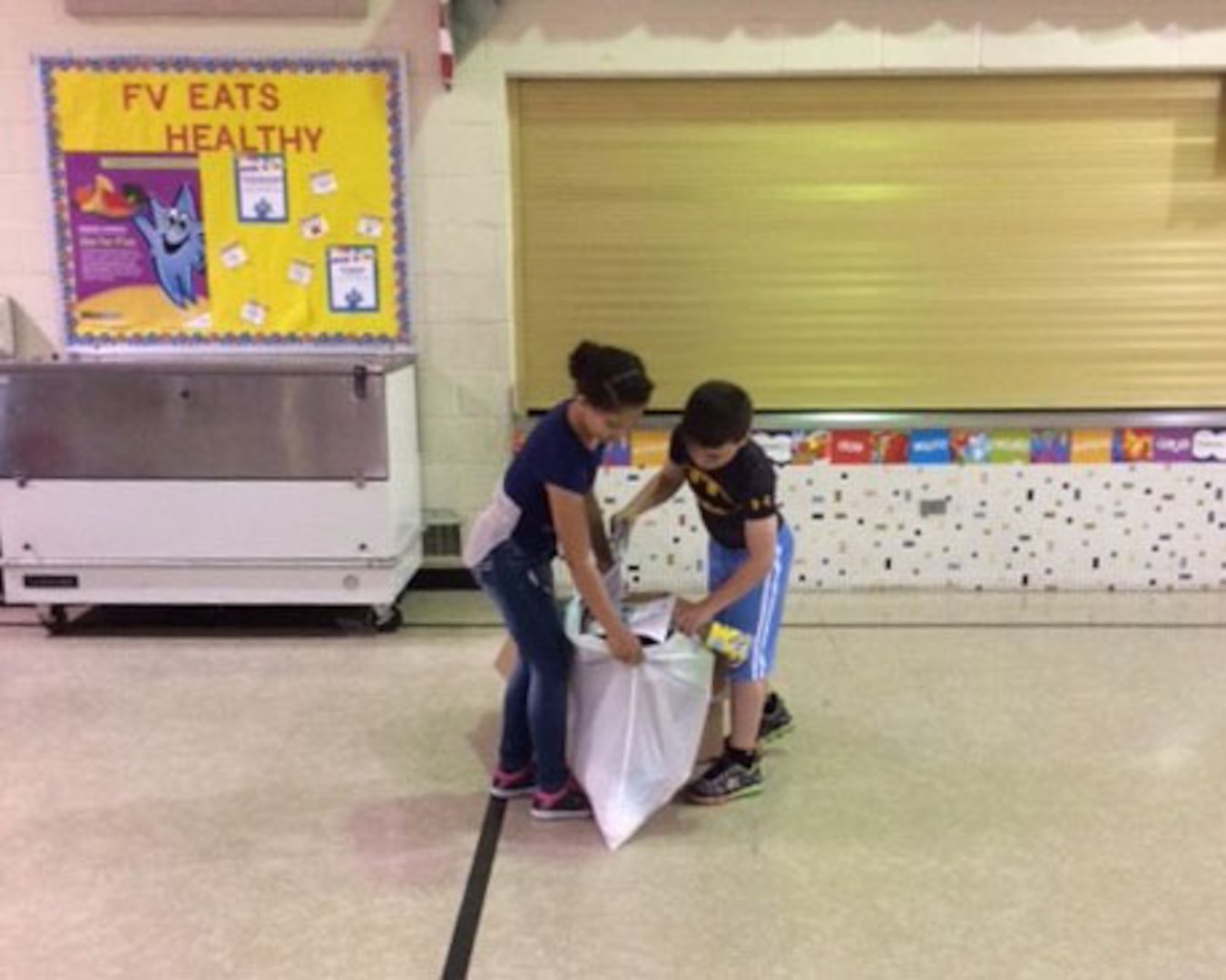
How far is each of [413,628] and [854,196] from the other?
2.45 meters

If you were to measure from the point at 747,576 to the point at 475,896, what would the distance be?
0.96 m

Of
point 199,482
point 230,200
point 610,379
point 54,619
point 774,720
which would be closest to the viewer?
point 610,379

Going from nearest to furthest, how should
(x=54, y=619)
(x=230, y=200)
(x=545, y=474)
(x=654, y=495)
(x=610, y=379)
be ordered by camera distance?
(x=610, y=379) → (x=545, y=474) → (x=654, y=495) → (x=54, y=619) → (x=230, y=200)

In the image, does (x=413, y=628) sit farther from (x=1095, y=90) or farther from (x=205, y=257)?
(x=1095, y=90)

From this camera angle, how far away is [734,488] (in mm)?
2723

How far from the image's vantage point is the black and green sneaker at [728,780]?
2.94 metres

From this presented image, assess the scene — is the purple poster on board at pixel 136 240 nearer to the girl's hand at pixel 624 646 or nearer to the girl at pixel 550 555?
the girl at pixel 550 555

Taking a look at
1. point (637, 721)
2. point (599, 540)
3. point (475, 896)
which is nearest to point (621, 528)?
point (599, 540)

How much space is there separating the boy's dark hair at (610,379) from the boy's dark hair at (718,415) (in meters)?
0.14

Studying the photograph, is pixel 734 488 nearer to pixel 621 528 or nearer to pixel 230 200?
pixel 621 528

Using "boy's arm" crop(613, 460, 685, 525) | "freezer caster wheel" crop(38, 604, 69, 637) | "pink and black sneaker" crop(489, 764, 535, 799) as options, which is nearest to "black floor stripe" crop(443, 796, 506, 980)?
"pink and black sneaker" crop(489, 764, 535, 799)

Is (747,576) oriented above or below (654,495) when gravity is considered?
below

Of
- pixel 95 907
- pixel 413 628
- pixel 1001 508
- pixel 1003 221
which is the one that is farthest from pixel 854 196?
pixel 95 907

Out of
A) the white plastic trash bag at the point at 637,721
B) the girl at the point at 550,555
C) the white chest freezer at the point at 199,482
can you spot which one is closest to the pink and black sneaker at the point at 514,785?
the girl at the point at 550,555
